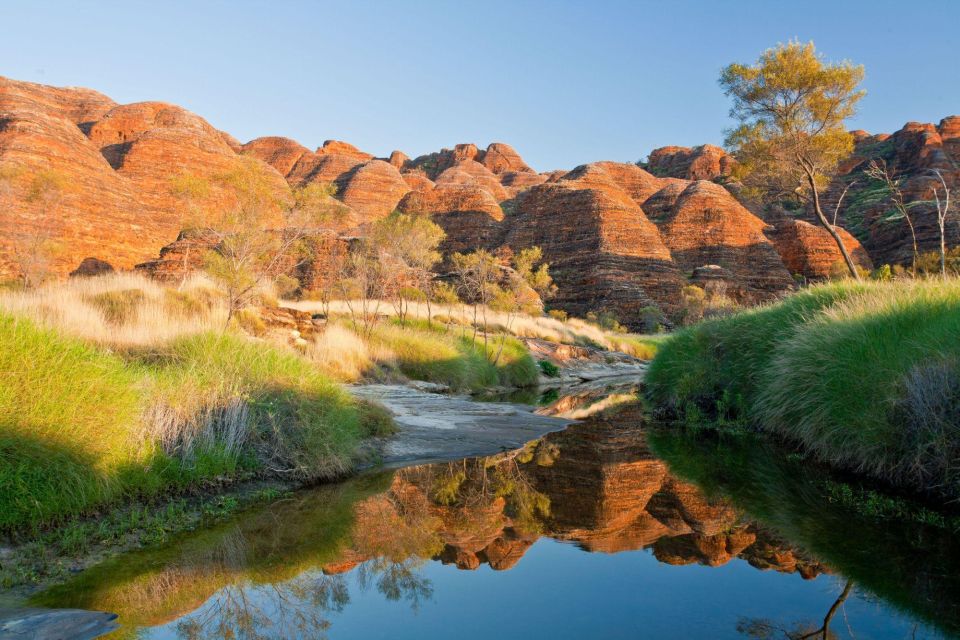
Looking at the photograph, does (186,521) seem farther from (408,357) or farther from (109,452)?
(408,357)

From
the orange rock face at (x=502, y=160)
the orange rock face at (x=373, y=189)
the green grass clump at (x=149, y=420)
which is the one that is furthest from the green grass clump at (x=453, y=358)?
the orange rock face at (x=502, y=160)

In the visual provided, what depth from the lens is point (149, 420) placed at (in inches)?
217

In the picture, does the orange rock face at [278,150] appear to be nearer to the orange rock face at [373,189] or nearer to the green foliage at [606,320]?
the orange rock face at [373,189]

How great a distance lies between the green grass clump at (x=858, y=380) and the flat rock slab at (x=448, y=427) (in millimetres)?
3871

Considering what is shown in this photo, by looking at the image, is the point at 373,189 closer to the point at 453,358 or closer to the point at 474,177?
the point at 474,177

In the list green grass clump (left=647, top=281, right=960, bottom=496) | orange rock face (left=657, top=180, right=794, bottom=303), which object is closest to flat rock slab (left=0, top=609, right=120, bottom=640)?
green grass clump (left=647, top=281, right=960, bottom=496)

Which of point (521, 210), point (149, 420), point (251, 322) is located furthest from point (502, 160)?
point (149, 420)

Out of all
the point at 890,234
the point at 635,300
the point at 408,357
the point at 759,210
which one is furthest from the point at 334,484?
the point at 759,210

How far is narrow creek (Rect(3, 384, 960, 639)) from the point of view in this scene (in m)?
3.51

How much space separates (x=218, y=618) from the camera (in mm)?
3527

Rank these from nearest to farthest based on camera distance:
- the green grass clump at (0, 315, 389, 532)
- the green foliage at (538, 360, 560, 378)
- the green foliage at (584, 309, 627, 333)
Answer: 1. the green grass clump at (0, 315, 389, 532)
2. the green foliage at (538, 360, 560, 378)
3. the green foliage at (584, 309, 627, 333)

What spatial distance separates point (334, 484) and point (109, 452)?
2.60m

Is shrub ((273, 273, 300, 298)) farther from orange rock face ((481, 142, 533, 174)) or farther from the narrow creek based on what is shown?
orange rock face ((481, 142, 533, 174))

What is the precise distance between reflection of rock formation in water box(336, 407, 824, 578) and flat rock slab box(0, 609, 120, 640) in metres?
1.85
